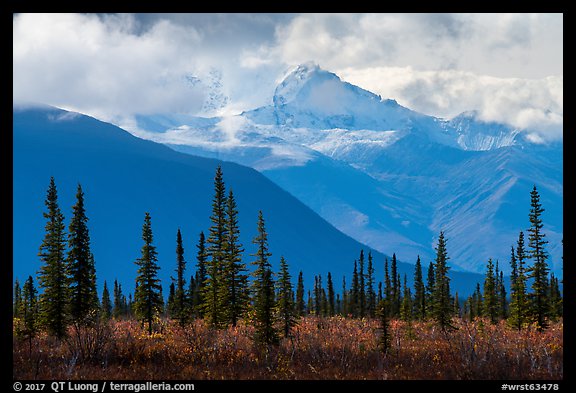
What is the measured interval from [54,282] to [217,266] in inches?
510

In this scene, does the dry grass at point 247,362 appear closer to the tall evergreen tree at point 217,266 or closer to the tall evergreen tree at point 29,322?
the tall evergreen tree at point 29,322

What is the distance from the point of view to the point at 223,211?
5384 cm

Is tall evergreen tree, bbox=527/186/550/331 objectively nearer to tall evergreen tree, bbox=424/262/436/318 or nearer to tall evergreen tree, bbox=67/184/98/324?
tall evergreen tree, bbox=424/262/436/318

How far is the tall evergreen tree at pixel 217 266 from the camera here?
153ft

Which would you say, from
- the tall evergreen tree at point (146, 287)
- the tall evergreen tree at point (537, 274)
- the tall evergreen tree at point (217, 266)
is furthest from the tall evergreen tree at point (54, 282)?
the tall evergreen tree at point (537, 274)

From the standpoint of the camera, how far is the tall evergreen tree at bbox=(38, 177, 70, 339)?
38.8 metres

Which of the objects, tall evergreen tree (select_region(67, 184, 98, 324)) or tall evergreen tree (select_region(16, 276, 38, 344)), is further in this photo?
tall evergreen tree (select_region(67, 184, 98, 324))

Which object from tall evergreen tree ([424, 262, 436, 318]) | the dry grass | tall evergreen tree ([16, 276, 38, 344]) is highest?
→ tall evergreen tree ([424, 262, 436, 318])

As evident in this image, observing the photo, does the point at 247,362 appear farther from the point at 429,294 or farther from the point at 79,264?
the point at 429,294

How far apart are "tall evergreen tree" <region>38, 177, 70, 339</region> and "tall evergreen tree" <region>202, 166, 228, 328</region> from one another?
10.1 meters

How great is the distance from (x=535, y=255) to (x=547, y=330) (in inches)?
198

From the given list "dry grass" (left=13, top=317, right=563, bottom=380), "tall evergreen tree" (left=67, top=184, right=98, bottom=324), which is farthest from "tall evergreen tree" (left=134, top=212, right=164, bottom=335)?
"dry grass" (left=13, top=317, right=563, bottom=380)
